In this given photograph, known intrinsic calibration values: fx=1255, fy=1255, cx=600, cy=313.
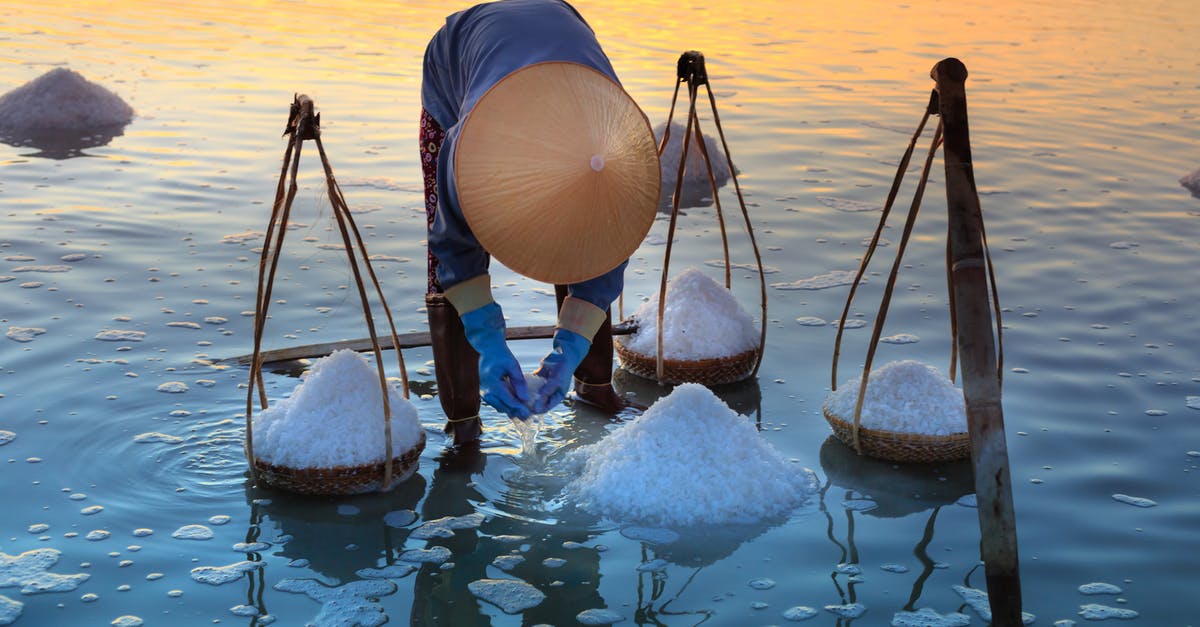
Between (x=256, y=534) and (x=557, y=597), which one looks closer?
(x=557, y=597)

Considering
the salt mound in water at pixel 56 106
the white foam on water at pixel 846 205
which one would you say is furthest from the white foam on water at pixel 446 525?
the salt mound in water at pixel 56 106

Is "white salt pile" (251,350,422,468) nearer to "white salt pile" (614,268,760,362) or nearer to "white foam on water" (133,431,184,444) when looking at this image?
"white foam on water" (133,431,184,444)

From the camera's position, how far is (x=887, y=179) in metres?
6.07

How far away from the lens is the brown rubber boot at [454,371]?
3039mm

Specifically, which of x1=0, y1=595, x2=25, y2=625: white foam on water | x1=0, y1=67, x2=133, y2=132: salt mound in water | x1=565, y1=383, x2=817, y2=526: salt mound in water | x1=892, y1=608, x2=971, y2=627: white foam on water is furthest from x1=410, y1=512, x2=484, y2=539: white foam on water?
x1=0, y1=67, x2=133, y2=132: salt mound in water

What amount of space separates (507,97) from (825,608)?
117 centimetres

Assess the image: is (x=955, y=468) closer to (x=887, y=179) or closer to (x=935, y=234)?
(x=935, y=234)

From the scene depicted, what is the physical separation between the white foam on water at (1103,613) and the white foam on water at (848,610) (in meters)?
0.42

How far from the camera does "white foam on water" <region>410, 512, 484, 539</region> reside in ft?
8.93

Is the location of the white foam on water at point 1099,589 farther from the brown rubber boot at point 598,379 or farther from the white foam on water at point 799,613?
the brown rubber boot at point 598,379

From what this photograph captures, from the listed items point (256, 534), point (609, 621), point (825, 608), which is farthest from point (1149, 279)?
point (256, 534)

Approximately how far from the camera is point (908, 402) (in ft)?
10.1

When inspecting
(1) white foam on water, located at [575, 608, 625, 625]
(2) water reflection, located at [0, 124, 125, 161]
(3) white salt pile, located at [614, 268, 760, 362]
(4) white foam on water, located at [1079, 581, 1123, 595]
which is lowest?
(1) white foam on water, located at [575, 608, 625, 625]

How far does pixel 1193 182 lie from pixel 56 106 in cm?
573
